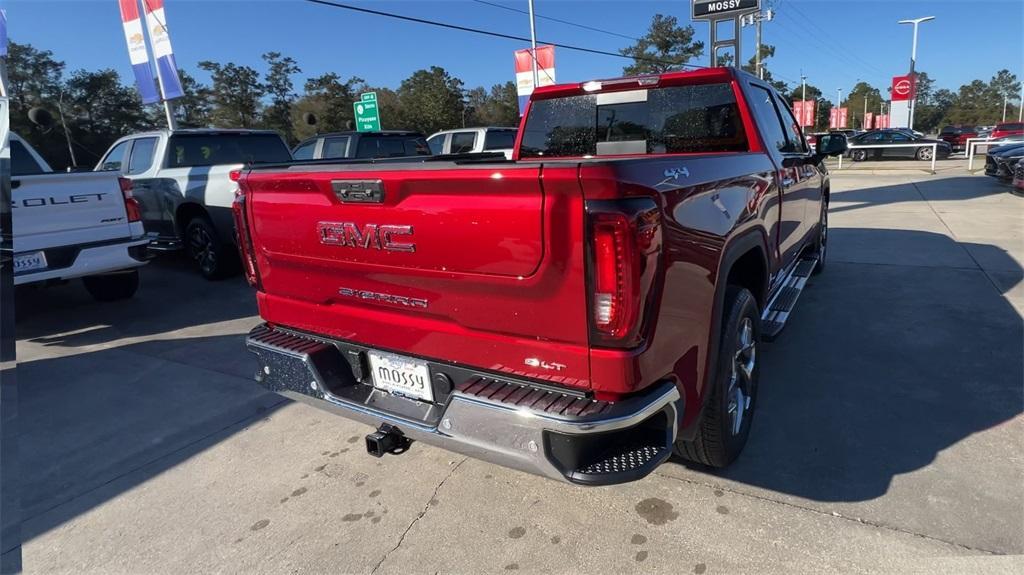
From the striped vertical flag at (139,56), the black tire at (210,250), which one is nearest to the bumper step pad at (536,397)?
the black tire at (210,250)

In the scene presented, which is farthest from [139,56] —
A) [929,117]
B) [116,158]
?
[929,117]

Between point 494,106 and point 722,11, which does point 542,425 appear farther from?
point 494,106

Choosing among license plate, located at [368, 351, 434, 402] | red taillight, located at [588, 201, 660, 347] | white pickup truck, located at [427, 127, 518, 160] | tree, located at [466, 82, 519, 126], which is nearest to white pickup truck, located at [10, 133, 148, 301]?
license plate, located at [368, 351, 434, 402]

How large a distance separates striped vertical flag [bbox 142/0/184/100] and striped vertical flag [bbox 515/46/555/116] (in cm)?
848

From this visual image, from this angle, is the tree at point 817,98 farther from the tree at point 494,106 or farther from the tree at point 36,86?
the tree at point 36,86

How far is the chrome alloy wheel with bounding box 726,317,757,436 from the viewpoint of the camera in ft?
9.12

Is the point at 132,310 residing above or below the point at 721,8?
below

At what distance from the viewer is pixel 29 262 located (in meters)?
5.27

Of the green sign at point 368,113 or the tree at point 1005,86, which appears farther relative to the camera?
the tree at point 1005,86

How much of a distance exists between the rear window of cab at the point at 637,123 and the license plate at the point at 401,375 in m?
2.31

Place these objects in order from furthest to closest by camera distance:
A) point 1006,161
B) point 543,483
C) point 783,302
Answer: point 1006,161 < point 783,302 < point 543,483

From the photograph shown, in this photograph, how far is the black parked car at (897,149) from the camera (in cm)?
2748

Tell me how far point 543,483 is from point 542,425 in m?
1.10

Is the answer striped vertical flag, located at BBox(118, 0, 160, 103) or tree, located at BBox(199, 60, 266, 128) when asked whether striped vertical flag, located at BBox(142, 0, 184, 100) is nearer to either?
striped vertical flag, located at BBox(118, 0, 160, 103)
